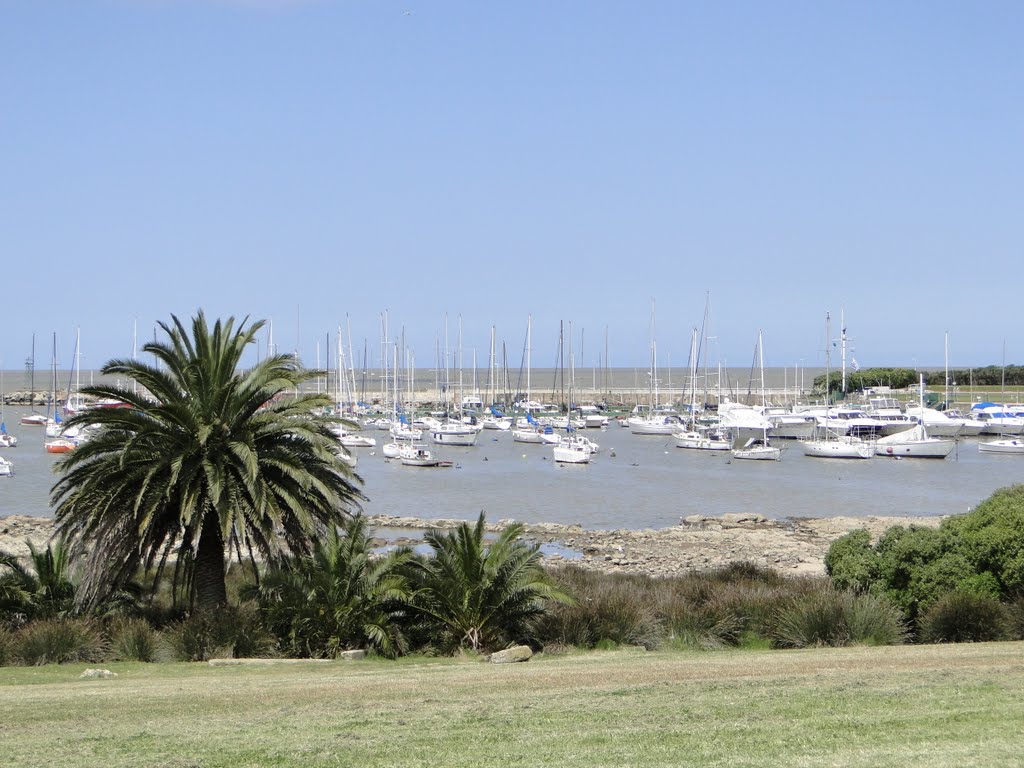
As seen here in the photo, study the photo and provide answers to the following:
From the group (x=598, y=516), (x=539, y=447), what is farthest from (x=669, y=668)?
(x=539, y=447)

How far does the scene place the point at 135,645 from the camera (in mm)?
16281

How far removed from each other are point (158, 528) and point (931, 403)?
389ft

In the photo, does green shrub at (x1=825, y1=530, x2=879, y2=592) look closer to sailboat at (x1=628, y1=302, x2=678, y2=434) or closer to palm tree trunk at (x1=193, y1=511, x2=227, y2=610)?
palm tree trunk at (x1=193, y1=511, x2=227, y2=610)

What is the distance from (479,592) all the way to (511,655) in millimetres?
1578

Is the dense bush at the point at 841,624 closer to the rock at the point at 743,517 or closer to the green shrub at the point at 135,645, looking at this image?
the green shrub at the point at 135,645

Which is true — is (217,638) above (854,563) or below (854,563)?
below

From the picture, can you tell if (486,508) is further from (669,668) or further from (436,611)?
(669,668)

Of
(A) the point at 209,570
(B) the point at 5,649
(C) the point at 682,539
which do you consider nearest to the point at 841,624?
(A) the point at 209,570

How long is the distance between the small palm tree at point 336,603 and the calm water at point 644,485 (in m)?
27.9

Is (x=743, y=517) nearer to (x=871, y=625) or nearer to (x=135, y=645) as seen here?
(x=871, y=625)

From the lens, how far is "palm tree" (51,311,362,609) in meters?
17.7

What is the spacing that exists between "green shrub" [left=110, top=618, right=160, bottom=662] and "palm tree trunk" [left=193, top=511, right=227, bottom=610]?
1970 millimetres

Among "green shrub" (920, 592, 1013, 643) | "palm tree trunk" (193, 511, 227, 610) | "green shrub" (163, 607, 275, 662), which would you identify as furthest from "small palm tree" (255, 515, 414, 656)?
"green shrub" (920, 592, 1013, 643)

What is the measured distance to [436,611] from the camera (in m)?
17.3
